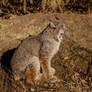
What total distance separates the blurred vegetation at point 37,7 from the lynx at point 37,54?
485 centimetres

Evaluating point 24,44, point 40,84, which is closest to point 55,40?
point 24,44

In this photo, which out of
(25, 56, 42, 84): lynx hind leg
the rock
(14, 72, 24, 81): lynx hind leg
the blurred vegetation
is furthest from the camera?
the blurred vegetation

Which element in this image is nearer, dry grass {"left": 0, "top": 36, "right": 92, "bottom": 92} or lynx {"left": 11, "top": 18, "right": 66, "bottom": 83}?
lynx {"left": 11, "top": 18, "right": 66, "bottom": 83}

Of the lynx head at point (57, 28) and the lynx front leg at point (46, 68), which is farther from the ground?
the lynx head at point (57, 28)

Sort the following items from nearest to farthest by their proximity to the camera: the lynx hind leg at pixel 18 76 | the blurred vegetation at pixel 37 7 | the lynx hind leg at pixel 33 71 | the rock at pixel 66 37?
the lynx hind leg at pixel 33 71 → the lynx hind leg at pixel 18 76 → the rock at pixel 66 37 → the blurred vegetation at pixel 37 7

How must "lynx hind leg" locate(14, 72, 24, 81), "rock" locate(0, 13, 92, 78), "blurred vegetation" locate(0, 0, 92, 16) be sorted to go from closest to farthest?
"lynx hind leg" locate(14, 72, 24, 81) < "rock" locate(0, 13, 92, 78) < "blurred vegetation" locate(0, 0, 92, 16)

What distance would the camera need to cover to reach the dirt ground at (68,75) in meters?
5.32

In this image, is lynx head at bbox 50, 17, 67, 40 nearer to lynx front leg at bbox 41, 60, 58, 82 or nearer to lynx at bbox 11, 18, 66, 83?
lynx at bbox 11, 18, 66, 83

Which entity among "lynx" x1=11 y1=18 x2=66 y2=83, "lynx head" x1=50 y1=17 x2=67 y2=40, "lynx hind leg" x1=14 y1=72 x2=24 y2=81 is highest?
"lynx head" x1=50 y1=17 x2=67 y2=40

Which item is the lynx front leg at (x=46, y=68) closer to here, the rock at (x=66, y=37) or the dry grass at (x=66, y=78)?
the dry grass at (x=66, y=78)

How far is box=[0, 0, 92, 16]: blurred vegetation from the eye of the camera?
10.2 meters

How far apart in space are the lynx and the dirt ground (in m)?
0.21

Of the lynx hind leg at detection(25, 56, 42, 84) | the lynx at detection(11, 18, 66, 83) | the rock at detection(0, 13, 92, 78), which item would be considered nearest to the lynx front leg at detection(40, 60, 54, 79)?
the lynx at detection(11, 18, 66, 83)

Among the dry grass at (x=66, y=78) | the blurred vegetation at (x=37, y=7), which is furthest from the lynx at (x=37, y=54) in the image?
the blurred vegetation at (x=37, y=7)
